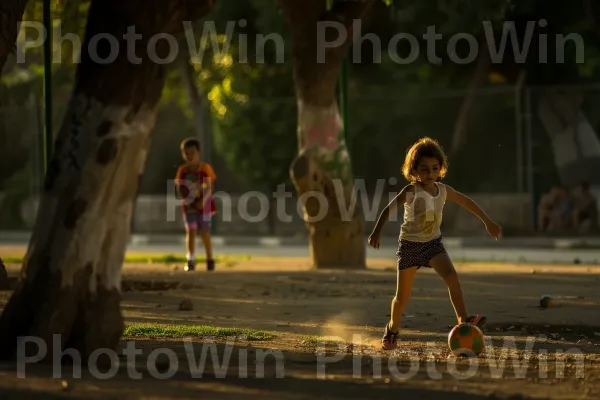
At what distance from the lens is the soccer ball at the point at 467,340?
9359mm

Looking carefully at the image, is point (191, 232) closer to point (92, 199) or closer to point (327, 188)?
point (327, 188)

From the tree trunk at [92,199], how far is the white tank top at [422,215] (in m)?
2.10

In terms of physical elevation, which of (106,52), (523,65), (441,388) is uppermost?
(523,65)

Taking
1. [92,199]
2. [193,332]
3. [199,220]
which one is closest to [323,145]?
[199,220]

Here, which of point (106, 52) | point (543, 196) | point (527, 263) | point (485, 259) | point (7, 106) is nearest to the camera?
point (106, 52)

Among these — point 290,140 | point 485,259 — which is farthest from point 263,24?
point 485,259

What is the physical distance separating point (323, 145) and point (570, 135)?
12.1 meters

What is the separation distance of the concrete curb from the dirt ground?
10482mm

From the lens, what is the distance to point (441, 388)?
798 cm

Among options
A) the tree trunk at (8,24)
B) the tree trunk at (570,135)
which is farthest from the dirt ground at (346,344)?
the tree trunk at (570,135)

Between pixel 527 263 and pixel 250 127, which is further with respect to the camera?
pixel 250 127

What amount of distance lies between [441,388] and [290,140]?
79.0 feet

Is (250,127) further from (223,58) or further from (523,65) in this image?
(523,65)

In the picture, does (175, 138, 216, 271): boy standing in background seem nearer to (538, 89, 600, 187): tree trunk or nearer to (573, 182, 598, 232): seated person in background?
(573, 182, 598, 232): seated person in background
